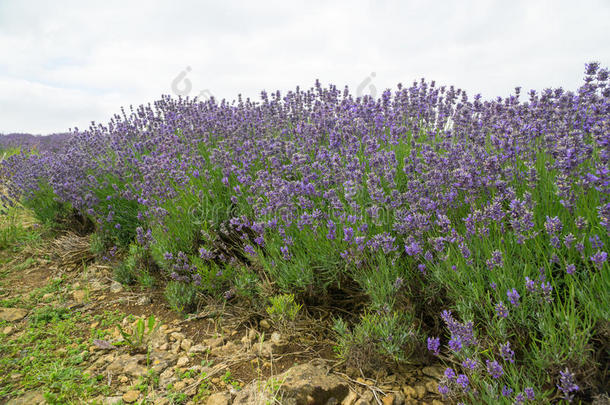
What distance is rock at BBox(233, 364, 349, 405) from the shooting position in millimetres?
2160

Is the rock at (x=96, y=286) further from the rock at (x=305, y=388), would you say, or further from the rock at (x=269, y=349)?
the rock at (x=305, y=388)

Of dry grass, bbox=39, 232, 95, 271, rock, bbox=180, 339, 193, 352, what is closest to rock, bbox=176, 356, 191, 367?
rock, bbox=180, 339, 193, 352

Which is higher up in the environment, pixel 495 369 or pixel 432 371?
pixel 495 369

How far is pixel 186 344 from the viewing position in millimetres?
2969

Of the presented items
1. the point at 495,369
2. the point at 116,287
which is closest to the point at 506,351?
the point at 495,369

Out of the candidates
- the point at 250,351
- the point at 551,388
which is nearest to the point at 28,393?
the point at 250,351

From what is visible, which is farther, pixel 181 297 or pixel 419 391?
pixel 181 297

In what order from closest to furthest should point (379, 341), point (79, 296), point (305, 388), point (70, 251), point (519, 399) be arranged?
point (519, 399)
point (305, 388)
point (379, 341)
point (79, 296)
point (70, 251)

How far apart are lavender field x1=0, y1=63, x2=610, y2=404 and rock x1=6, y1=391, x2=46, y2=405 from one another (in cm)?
108

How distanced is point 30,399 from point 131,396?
2.20 ft

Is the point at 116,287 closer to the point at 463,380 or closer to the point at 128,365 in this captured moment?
the point at 128,365

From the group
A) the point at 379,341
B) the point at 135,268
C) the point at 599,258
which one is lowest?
the point at 379,341

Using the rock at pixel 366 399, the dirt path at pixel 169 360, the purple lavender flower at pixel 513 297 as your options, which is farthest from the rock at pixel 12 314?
the purple lavender flower at pixel 513 297

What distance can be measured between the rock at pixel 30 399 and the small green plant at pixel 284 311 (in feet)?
4.90
